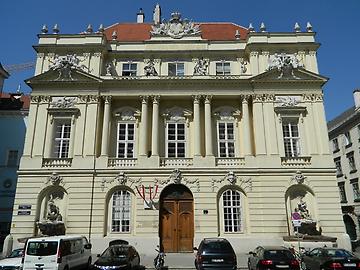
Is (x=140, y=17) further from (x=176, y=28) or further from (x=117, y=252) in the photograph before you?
(x=117, y=252)

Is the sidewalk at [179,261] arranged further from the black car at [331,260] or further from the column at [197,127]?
the column at [197,127]

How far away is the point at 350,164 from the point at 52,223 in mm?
35104

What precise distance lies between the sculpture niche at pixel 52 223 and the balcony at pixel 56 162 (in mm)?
3112

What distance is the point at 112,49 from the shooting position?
30.7 meters

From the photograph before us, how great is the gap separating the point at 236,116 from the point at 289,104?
4.54m

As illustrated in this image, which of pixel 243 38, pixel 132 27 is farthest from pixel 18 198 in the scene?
pixel 243 38

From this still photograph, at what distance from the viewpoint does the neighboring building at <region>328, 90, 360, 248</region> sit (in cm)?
3981

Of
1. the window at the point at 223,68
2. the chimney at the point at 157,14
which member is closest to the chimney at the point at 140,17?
the chimney at the point at 157,14

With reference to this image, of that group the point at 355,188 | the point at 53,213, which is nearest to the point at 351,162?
the point at 355,188

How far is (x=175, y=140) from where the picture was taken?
28562 millimetres

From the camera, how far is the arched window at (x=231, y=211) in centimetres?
2573

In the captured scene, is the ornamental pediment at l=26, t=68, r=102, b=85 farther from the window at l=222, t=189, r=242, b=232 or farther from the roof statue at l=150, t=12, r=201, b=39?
the window at l=222, t=189, r=242, b=232

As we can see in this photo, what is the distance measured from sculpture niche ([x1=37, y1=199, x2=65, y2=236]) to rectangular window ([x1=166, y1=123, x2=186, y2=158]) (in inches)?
389

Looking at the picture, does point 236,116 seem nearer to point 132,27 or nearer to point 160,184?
point 160,184
